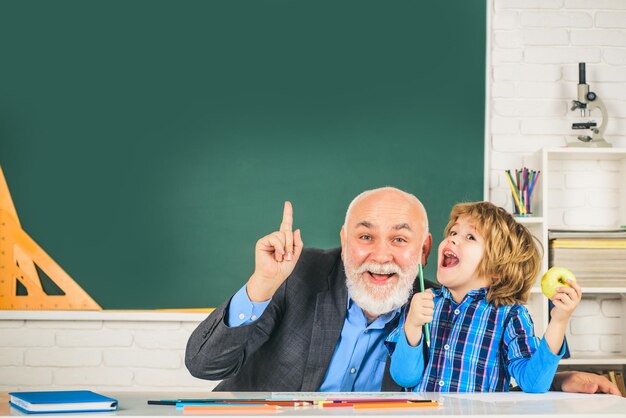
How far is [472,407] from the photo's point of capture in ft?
5.16

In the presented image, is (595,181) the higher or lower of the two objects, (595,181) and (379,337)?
the higher

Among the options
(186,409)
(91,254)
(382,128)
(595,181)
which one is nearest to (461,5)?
(382,128)

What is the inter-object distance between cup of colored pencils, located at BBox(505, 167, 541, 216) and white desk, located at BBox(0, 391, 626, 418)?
5.49ft

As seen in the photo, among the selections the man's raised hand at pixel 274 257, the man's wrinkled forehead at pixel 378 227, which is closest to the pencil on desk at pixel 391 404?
the man's raised hand at pixel 274 257

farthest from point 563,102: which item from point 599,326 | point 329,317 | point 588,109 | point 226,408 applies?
point 226,408

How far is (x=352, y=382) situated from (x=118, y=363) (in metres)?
1.54

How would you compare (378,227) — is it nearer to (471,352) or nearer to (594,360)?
(471,352)

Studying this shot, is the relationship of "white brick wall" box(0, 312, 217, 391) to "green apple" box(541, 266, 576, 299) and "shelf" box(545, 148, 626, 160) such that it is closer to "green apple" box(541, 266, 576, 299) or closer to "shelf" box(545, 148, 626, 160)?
"shelf" box(545, 148, 626, 160)

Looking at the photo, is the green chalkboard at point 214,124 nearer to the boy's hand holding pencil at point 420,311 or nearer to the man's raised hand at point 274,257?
the man's raised hand at point 274,257

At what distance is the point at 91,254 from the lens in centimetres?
357

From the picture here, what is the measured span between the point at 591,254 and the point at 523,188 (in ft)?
1.27

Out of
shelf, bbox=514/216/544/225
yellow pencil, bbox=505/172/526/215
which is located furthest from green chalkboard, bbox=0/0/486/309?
shelf, bbox=514/216/544/225

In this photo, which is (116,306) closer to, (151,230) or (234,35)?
(151,230)

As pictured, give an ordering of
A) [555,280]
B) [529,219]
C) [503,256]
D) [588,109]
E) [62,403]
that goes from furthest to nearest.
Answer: [588,109] → [529,219] → [503,256] → [555,280] → [62,403]
